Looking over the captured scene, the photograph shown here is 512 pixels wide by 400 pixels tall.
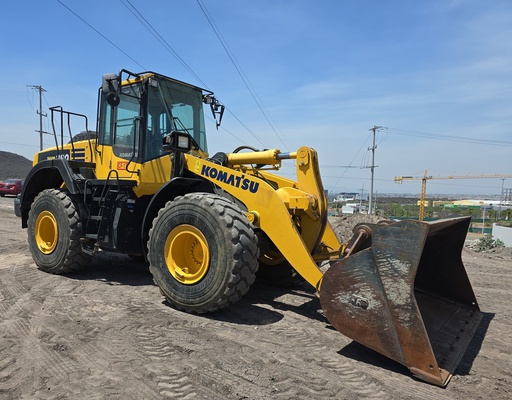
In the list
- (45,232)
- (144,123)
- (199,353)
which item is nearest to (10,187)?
(45,232)

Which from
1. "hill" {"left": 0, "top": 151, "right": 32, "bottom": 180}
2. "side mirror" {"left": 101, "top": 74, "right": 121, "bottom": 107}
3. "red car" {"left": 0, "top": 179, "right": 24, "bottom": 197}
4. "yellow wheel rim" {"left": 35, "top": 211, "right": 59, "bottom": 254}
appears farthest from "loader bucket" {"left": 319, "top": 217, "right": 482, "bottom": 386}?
"hill" {"left": 0, "top": 151, "right": 32, "bottom": 180}

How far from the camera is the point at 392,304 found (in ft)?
10.5

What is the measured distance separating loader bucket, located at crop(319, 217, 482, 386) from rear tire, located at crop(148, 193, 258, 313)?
36.4 inches

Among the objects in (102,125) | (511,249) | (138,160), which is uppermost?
(102,125)

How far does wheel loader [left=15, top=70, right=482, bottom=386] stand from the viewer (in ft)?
10.8

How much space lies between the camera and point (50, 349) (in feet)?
11.2

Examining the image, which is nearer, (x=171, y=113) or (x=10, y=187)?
(x=171, y=113)

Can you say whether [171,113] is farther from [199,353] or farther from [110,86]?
[199,353]

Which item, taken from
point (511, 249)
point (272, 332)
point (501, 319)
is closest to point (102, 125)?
point (272, 332)

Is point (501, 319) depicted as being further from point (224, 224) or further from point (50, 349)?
point (50, 349)

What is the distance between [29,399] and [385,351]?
2588 millimetres

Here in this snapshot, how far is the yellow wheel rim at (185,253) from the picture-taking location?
4.40 metres

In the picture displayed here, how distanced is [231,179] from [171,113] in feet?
5.23

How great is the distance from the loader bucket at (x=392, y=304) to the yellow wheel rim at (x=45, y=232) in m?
4.58
